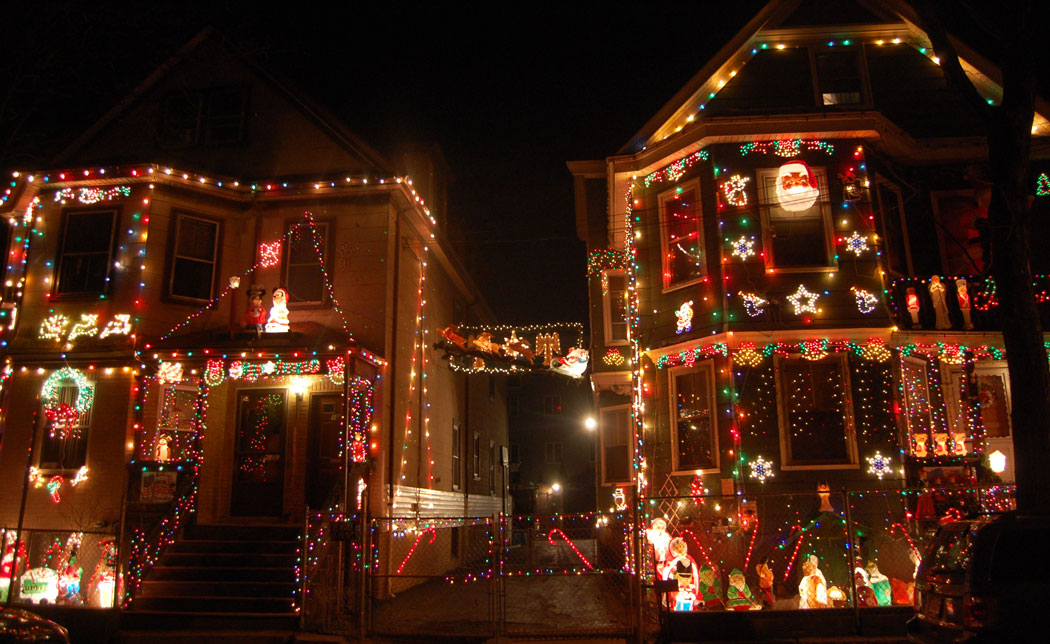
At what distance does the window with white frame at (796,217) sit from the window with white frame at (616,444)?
22.7 feet

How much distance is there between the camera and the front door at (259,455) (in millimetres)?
14070

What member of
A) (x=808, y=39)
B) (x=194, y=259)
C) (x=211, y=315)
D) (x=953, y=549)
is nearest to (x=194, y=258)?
(x=194, y=259)

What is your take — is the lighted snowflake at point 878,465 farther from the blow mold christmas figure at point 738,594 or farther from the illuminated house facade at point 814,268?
the blow mold christmas figure at point 738,594

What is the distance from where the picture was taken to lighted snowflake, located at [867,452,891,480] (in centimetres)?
1196

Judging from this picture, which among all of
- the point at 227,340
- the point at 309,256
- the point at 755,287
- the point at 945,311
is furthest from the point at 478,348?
the point at 945,311

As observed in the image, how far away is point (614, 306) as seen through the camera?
1878cm

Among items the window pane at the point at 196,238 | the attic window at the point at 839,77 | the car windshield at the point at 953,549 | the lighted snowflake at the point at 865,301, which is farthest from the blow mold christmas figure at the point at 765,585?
the window pane at the point at 196,238

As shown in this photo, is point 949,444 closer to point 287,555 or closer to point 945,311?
point 945,311

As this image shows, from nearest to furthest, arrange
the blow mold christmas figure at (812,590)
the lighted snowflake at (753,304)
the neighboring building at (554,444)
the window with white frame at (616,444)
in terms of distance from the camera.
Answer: the blow mold christmas figure at (812,590)
the lighted snowflake at (753,304)
the window with white frame at (616,444)
the neighboring building at (554,444)

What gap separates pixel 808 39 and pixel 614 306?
761 centimetres

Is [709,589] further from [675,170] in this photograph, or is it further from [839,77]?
[839,77]

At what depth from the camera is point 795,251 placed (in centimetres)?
1301

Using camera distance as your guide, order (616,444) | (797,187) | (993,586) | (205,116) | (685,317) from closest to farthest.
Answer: (993,586) → (797,187) → (685,317) → (205,116) → (616,444)

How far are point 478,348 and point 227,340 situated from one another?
632 cm
